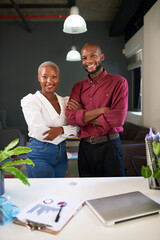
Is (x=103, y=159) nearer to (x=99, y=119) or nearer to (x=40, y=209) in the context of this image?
(x=99, y=119)

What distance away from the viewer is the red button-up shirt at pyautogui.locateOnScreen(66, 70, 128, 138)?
1898 mm

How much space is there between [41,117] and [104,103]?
537 millimetres

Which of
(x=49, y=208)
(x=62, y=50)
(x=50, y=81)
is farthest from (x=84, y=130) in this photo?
(x=62, y=50)

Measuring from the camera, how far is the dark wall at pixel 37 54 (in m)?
7.29

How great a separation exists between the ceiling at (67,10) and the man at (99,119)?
11.0 feet

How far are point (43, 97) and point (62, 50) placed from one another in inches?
227

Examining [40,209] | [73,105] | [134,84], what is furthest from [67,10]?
[40,209]

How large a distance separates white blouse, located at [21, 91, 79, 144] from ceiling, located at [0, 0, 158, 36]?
371cm

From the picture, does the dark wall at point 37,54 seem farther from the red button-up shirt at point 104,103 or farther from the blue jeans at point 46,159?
the blue jeans at point 46,159

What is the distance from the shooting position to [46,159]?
1751mm

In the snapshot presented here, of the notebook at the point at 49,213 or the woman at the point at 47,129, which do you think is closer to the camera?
the notebook at the point at 49,213

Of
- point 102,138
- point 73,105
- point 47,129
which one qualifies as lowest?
point 102,138

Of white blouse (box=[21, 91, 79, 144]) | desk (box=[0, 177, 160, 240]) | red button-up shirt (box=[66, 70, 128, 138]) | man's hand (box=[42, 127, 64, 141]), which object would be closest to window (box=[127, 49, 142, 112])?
red button-up shirt (box=[66, 70, 128, 138])

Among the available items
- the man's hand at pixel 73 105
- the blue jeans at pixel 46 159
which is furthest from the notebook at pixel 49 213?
the man's hand at pixel 73 105
